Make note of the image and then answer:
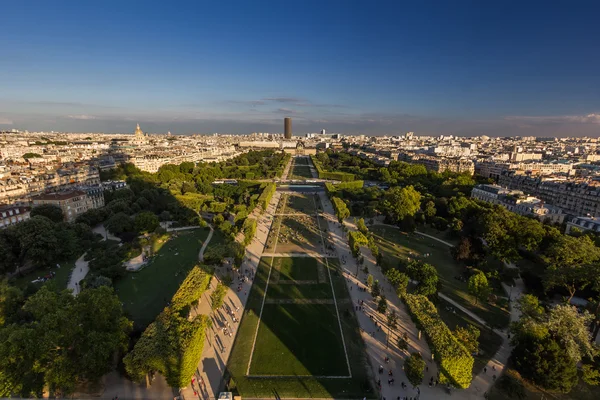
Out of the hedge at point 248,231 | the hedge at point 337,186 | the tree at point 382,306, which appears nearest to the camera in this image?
the tree at point 382,306

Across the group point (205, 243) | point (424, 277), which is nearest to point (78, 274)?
point (205, 243)

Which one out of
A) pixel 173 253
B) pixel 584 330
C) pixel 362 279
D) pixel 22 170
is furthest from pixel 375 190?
pixel 22 170

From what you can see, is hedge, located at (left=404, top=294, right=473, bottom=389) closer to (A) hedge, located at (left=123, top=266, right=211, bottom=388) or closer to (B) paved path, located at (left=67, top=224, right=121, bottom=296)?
(A) hedge, located at (left=123, top=266, right=211, bottom=388)

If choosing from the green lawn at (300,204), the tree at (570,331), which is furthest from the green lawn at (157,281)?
the tree at (570,331)

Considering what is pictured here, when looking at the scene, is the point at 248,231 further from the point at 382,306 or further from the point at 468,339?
the point at 468,339

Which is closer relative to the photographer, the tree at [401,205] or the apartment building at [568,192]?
the tree at [401,205]

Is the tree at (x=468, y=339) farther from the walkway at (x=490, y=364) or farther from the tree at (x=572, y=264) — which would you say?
the tree at (x=572, y=264)

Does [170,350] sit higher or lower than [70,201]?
lower
